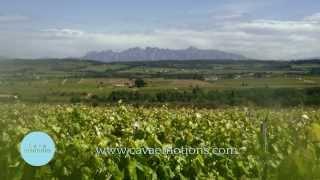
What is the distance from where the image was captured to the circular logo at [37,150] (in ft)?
19.4

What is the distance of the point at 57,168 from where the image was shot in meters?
6.09

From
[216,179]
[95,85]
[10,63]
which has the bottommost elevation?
[95,85]

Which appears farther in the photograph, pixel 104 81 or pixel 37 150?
pixel 104 81

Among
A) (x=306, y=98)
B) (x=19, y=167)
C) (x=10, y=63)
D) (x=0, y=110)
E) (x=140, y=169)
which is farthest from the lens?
(x=306, y=98)

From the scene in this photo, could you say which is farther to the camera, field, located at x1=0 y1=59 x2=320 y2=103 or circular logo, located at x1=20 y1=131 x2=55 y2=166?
field, located at x1=0 y1=59 x2=320 y2=103

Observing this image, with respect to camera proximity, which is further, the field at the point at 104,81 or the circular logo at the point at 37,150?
the field at the point at 104,81

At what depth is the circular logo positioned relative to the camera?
590 cm

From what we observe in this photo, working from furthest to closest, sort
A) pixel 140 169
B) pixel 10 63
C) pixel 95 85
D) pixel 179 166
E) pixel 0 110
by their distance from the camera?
pixel 95 85 → pixel 0 110 → pixel 179 166 → pixel 140 169 → pixel 10 63

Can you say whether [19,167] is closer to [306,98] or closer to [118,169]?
[118,169]

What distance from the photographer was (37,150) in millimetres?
5965

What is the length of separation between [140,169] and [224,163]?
1067 millimetres

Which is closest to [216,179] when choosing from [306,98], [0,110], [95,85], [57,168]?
[57,168]

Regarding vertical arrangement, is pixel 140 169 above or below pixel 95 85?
above

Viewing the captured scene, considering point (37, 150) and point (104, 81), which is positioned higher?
point (37, 150)
